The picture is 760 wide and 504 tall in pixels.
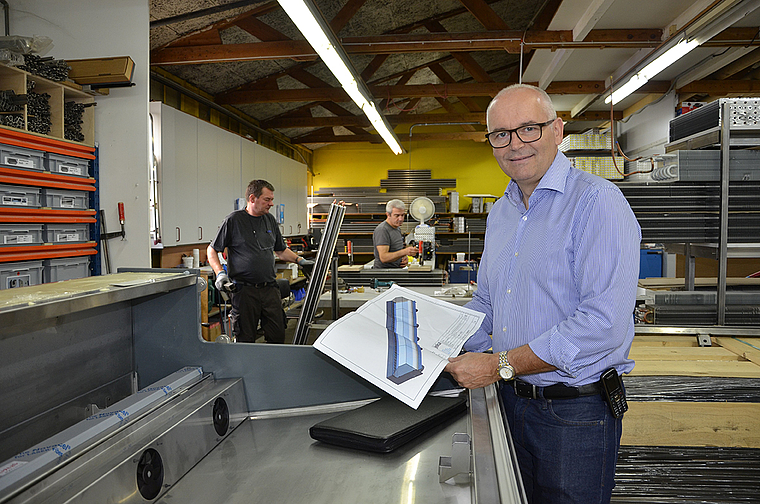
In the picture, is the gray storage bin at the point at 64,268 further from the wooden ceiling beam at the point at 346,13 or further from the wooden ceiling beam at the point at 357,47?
the wooden ceiling beam at the point at 346,13

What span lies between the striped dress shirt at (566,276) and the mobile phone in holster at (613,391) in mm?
19

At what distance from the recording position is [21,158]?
255 centimetres

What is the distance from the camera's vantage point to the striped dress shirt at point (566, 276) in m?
1.16

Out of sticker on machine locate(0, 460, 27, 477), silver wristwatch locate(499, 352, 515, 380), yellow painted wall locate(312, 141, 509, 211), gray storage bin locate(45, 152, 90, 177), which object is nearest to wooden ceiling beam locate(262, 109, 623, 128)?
yellow painted wall locate(312, 141, 509, 211)

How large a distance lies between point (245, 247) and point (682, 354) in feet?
10.8

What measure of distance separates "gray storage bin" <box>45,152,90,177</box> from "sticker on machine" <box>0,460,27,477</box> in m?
2.33

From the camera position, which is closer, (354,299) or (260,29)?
(354,299)

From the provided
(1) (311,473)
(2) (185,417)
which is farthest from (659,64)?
(2) (185,417)

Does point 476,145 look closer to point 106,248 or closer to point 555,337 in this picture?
point 106,248

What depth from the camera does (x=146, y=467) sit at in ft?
3.38

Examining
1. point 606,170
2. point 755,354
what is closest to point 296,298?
point 606,170

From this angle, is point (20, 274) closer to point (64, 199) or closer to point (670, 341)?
point (64, 199)

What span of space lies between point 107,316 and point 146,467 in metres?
0.57

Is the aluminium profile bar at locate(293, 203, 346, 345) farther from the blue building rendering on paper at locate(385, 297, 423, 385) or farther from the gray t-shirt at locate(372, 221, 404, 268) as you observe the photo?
the gray t-shirt at locate(372, 221, 404, 268)
